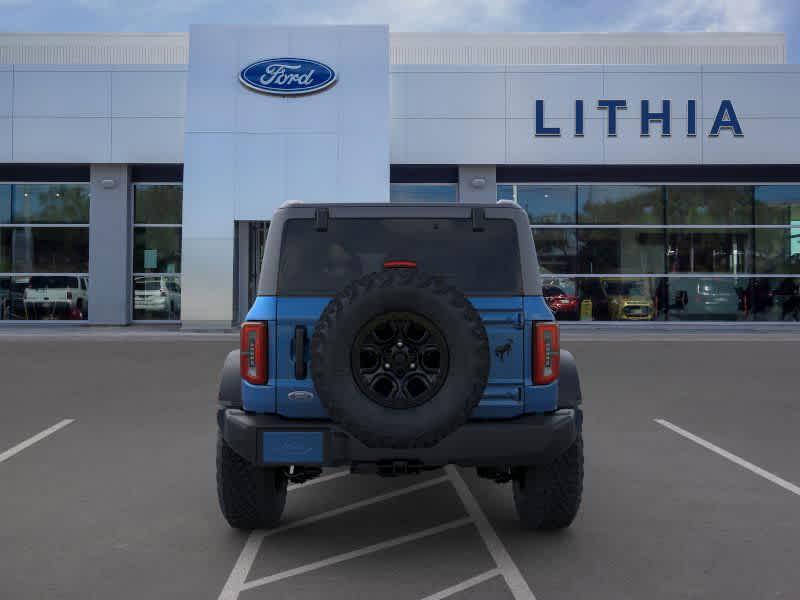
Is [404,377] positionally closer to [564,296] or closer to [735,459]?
[735,459]

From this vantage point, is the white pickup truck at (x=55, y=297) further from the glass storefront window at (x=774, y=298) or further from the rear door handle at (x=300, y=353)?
the rear door handle at (x=300, y=353)

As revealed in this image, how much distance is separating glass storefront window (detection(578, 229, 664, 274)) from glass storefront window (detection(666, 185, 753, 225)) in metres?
0.87

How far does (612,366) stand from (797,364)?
3.69 m

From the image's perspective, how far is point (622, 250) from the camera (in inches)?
1066

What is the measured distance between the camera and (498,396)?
15.5ft

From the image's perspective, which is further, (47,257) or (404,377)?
(47,257)

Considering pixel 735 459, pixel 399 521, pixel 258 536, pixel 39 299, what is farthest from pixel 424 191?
pixel 258 536

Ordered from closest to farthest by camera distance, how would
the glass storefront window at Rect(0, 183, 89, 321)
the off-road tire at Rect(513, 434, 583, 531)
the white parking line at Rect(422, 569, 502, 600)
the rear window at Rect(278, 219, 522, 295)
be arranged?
the white parking line at Rect(422, 569, 502, 600), the rear window at Rect(278, 219, 522, 295), the off-road tire at Rect(513, 434, 583, 531), the glass storefront window at Rect(0, 183, 89, 321)

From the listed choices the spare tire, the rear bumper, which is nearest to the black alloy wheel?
the spare tire

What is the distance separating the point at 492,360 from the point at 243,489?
1658 millimetres

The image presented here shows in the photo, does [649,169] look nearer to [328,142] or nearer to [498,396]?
[328,142]

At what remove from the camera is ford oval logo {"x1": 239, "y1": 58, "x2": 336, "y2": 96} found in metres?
24.4

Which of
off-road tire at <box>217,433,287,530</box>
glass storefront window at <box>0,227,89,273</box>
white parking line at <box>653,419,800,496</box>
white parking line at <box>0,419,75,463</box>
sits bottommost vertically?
white parking line at <box>0,419,75,463</box>

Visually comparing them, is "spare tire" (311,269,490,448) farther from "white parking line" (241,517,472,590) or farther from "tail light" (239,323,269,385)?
"white parking line" (241,517,472,590)
